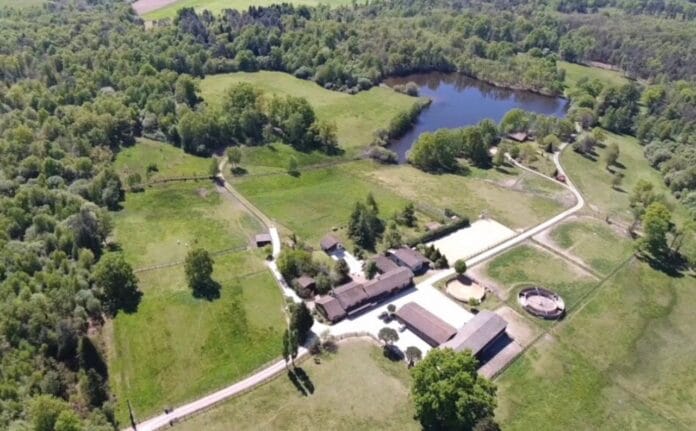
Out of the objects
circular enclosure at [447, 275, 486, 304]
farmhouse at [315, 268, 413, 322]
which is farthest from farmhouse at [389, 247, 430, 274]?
circular enclosure at [447, 275, 486, 304]

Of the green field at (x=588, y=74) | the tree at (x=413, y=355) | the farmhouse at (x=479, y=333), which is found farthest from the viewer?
the green field at (x=588, y=74)

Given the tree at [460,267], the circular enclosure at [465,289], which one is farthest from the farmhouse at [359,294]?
the tree at [460,267]

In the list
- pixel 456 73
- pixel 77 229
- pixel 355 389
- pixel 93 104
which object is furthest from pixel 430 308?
pixel 456 73

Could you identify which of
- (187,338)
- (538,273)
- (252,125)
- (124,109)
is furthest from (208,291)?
(124,109)

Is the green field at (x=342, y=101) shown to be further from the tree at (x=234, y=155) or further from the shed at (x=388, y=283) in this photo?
the shed at (x=388, y=283)

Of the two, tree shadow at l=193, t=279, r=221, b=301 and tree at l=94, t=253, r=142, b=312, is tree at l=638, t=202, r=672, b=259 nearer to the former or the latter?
tree shadow at l=193, t=279, r=221, b=301
